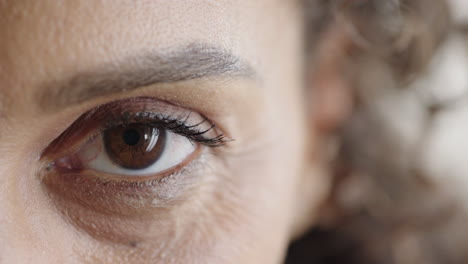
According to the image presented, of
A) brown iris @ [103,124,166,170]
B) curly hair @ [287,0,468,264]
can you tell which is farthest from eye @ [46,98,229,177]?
curly hair @ [287,0,468,264]

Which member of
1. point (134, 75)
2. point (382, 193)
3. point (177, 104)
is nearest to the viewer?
point (134, 75)

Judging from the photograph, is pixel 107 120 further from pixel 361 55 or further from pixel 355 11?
pixel 361 55

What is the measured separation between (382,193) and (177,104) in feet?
2.64

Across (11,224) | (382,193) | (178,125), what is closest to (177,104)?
(178,125)

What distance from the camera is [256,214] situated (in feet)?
2.90

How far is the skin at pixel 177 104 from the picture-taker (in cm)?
60

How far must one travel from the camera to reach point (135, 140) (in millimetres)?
773

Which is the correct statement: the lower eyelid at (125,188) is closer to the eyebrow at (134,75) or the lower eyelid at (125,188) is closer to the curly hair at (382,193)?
the eyebrow at (134,75)

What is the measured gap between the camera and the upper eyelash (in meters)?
0.73

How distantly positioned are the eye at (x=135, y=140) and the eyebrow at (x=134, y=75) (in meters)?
0.07

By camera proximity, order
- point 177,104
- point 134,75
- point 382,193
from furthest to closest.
→ 1. point 382,193
2. point 177,104
3. point 134,75

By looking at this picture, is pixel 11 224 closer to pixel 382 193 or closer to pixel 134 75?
pixel 134 75

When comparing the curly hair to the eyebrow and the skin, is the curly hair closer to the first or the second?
the skin

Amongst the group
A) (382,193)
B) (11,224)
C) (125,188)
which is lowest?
(11,224)
